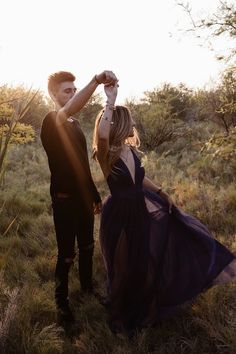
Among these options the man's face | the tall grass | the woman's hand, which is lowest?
the tall grass

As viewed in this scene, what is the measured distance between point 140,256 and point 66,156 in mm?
990

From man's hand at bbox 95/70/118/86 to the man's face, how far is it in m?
0.55

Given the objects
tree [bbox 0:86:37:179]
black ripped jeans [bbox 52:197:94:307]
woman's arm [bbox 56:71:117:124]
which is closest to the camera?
tree [bbox 0:86:37:179]

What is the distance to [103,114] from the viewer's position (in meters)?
2.77

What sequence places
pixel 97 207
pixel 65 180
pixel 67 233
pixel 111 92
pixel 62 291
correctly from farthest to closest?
pixel 97 207 → pixel 62 291 → pixel 67 233 → pixel 65 180 → pixel 111 92

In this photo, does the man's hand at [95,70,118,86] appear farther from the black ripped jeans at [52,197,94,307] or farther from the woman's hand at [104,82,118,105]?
→ the black ripped jeans at [52,197,94,307]

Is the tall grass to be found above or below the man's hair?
below

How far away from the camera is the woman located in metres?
3.01

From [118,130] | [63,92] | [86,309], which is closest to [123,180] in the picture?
[118,130]

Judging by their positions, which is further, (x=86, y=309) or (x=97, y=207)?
(x=97, y=207)

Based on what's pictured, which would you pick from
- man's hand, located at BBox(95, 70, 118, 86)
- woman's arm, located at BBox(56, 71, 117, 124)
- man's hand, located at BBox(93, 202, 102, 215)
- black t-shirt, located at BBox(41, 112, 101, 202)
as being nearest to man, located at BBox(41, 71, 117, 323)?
black t-shirt, located at BBox(41, 112, 101, 202)

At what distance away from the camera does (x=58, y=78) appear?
10.1 feet

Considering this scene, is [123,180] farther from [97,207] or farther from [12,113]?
[12,113]

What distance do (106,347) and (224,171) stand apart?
5997 mm
